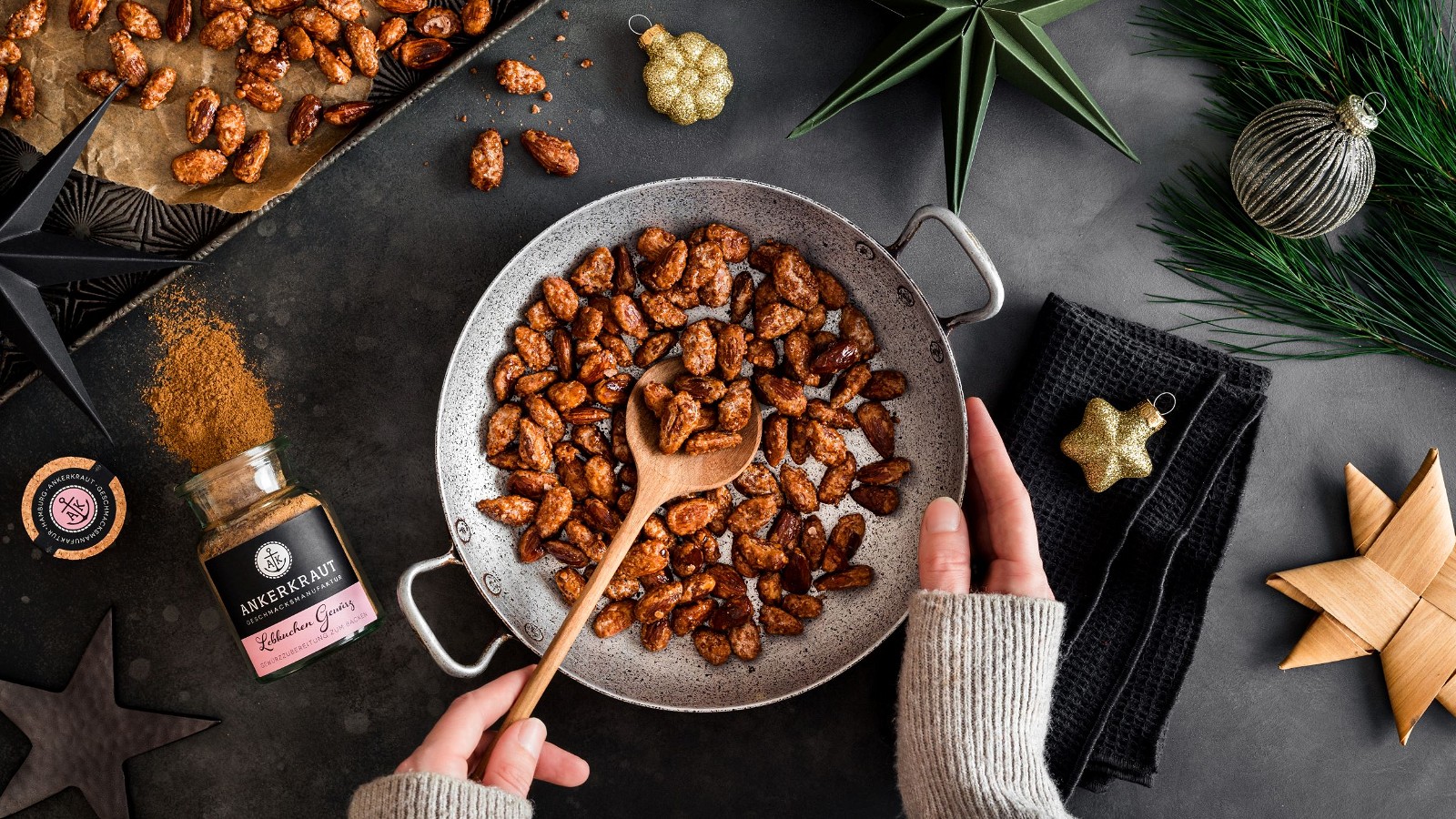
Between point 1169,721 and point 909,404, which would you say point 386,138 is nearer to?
point 909,404

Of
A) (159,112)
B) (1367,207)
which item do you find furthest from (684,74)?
(1367,207)

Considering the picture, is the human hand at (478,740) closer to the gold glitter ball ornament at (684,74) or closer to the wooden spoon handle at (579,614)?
the wooden spoon handle at (579,614)

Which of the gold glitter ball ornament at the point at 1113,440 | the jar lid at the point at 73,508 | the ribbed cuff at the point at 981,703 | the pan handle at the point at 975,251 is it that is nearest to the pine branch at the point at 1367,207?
the gold glitter ball ornament at the point at 1113,440

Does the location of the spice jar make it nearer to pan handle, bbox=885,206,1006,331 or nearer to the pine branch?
pan handle, bbox=885,206,1006,331

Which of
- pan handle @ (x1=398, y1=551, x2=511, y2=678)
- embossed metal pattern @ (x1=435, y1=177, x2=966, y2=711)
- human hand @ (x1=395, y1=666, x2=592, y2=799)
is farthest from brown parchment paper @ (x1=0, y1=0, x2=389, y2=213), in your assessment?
human hand @ (x1=395, y1=666, x2=592, y2=799)

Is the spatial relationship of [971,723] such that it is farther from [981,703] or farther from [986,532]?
[986,532]

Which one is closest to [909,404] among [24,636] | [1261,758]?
[1261,758]
